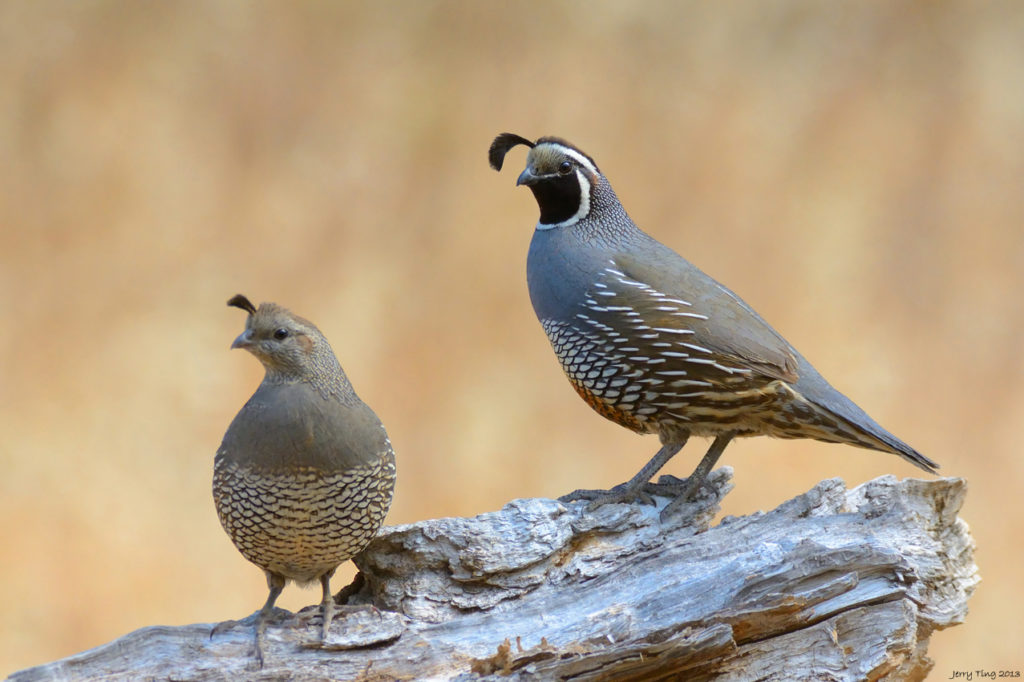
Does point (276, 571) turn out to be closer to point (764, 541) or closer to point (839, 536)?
point (764, 541)

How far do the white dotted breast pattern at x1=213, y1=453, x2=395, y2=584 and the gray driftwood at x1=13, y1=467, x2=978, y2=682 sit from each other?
253mm

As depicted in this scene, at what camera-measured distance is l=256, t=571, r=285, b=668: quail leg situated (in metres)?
2.78

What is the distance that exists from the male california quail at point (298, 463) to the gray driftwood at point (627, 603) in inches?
8.1

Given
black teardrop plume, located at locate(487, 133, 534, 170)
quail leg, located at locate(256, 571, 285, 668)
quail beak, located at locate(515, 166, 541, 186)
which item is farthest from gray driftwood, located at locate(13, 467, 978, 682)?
black teardrop plume, located at locate(487, 133, 534, 170)

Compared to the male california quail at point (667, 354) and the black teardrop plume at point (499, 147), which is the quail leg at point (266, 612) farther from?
the black teardrop plume at point (499, 147)

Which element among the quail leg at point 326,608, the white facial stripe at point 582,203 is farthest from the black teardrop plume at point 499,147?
the quail leg at point 326,608

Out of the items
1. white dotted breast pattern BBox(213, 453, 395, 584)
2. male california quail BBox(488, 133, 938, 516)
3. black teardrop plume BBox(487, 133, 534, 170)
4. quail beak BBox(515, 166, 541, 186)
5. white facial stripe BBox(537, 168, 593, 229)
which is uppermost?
black teardrop plume BBox(487, 133, 534, 170)

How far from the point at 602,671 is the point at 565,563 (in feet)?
1.43

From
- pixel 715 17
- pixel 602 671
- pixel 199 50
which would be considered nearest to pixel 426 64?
pixel 199 50

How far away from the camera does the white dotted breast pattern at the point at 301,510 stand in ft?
8.74

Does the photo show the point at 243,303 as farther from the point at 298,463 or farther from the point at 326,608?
the point at 326,608

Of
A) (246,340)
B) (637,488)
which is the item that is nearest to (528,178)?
(637,488)

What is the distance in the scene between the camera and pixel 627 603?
9.72 feet

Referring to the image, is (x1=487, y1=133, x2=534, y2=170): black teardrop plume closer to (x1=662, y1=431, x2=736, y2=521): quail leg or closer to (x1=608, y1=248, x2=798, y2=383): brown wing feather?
(x1=608, y1=248, x2=798, y2=383): brown wing feather
